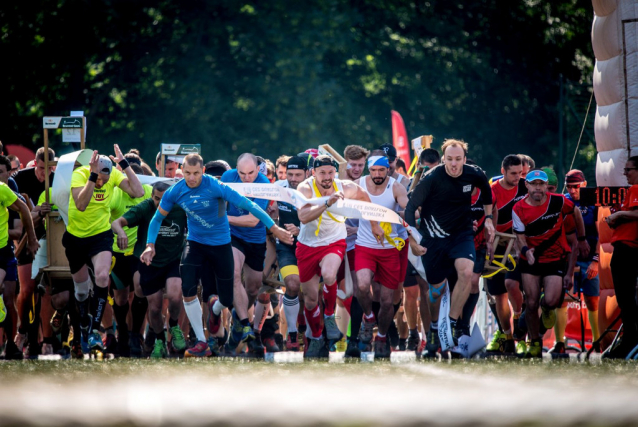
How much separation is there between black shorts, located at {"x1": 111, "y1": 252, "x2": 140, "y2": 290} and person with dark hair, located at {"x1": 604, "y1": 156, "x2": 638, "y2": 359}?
4954 millimetres

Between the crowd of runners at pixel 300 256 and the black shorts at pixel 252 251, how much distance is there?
0.05 ft

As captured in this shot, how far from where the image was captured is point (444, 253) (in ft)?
31.2

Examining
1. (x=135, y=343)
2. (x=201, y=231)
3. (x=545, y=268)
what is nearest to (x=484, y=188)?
(x=545, y=268)

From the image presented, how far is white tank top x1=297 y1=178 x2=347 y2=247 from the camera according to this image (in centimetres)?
1001

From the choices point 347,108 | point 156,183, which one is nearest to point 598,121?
point 156,183

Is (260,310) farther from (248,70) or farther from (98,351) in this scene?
(248,70)

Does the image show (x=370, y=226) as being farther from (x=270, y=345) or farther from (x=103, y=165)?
(x=103, y=165)

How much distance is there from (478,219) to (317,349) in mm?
2181

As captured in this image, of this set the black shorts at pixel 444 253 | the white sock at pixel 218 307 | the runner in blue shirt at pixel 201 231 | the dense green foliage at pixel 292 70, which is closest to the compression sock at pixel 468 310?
the black shorts at pixel 444 253

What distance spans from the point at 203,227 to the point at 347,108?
19.7 meters

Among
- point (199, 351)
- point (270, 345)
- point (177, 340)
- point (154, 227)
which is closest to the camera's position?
point (154, 227)

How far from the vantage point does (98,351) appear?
31.8ft

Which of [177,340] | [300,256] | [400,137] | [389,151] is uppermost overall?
[400,137]

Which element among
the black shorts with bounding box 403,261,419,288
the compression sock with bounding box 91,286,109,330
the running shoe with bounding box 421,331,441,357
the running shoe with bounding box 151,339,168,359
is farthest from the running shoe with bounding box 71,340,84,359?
the black shorts with bounding box 403,261,419,288
